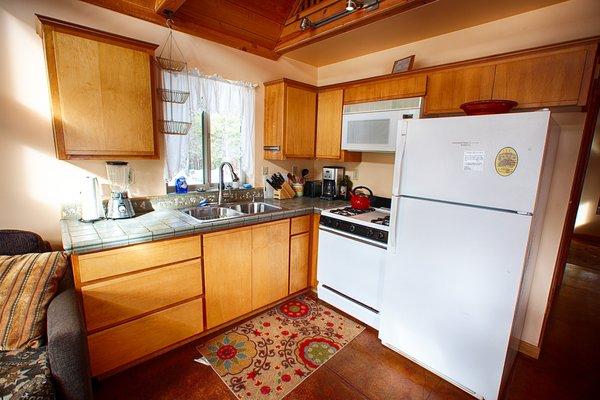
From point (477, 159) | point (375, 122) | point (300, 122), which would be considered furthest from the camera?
point (300, 122)

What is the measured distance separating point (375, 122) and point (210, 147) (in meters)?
1.55

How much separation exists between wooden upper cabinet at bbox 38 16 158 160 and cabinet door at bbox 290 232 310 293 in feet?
4.64

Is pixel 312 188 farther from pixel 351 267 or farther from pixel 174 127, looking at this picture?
pixel 174 127

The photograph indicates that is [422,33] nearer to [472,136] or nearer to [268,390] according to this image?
[472,136]

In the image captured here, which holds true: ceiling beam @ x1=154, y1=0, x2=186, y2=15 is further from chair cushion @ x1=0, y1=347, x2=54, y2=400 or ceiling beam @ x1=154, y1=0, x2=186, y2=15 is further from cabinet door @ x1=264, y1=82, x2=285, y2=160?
chair cushion @ x1=0, y1=347, x2=54, y2=400

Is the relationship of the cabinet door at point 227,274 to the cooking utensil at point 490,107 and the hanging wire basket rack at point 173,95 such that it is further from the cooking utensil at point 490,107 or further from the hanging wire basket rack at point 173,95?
the cooking utensil at point 490,107

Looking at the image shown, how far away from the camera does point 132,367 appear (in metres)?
1.81

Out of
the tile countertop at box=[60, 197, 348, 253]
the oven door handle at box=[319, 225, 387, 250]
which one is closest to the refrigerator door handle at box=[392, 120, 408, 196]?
the oven door handle at box=[319, 225, 387, 250]

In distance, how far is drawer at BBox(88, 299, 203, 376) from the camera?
1.63 metres

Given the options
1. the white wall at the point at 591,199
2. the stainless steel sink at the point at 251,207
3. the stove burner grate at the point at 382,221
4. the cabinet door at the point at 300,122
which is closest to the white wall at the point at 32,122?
the stainless steel sink at the point at 251,207

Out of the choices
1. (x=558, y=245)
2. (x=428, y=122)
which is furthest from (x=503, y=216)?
(x=558, y=245)

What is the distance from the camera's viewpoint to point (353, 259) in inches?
90.4

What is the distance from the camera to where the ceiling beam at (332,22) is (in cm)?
187

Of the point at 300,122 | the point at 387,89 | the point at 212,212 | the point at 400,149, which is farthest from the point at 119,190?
the point at 387,89
